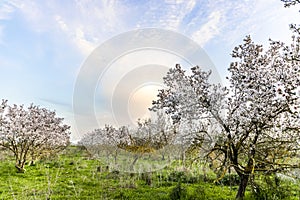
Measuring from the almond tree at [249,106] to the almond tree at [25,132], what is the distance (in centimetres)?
1296

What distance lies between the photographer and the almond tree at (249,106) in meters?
6.45

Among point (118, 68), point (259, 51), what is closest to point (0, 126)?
point (118, 68)

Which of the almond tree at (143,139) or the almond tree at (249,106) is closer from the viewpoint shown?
the almond tree at (249,106)

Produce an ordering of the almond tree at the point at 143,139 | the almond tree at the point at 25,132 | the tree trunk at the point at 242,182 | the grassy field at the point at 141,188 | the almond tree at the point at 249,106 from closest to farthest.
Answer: the almond tree at the point at 249,106, the tree trunk at the point at 242,182, the grassy field at the point at 141,188, the almond tree at the point at 143,139, the almond tree at the point at 25,132

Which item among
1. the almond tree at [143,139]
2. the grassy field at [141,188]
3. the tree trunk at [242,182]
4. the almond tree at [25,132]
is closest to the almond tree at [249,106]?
the tree trunk at [242,182]

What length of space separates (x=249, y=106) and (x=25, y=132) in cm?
1506

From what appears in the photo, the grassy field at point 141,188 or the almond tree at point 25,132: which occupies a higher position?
the almond tree at point 25,132

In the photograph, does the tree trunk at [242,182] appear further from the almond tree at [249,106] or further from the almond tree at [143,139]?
the almond tree at [143,139]

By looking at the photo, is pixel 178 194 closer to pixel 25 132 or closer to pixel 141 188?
pixel 141 188

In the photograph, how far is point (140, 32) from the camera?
38.5ft

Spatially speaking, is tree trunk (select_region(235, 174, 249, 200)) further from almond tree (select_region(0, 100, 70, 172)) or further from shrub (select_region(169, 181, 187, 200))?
almond tree (select_region(0, 100, 70, 172))

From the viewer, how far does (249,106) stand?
6.65 m

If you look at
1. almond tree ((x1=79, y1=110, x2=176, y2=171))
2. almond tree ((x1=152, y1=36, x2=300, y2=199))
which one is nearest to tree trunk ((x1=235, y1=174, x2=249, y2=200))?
almond tree ((x1=152, y1=36, x2=300, y2=199))

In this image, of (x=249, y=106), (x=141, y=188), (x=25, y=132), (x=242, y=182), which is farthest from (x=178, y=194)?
(x=25, y=132)
